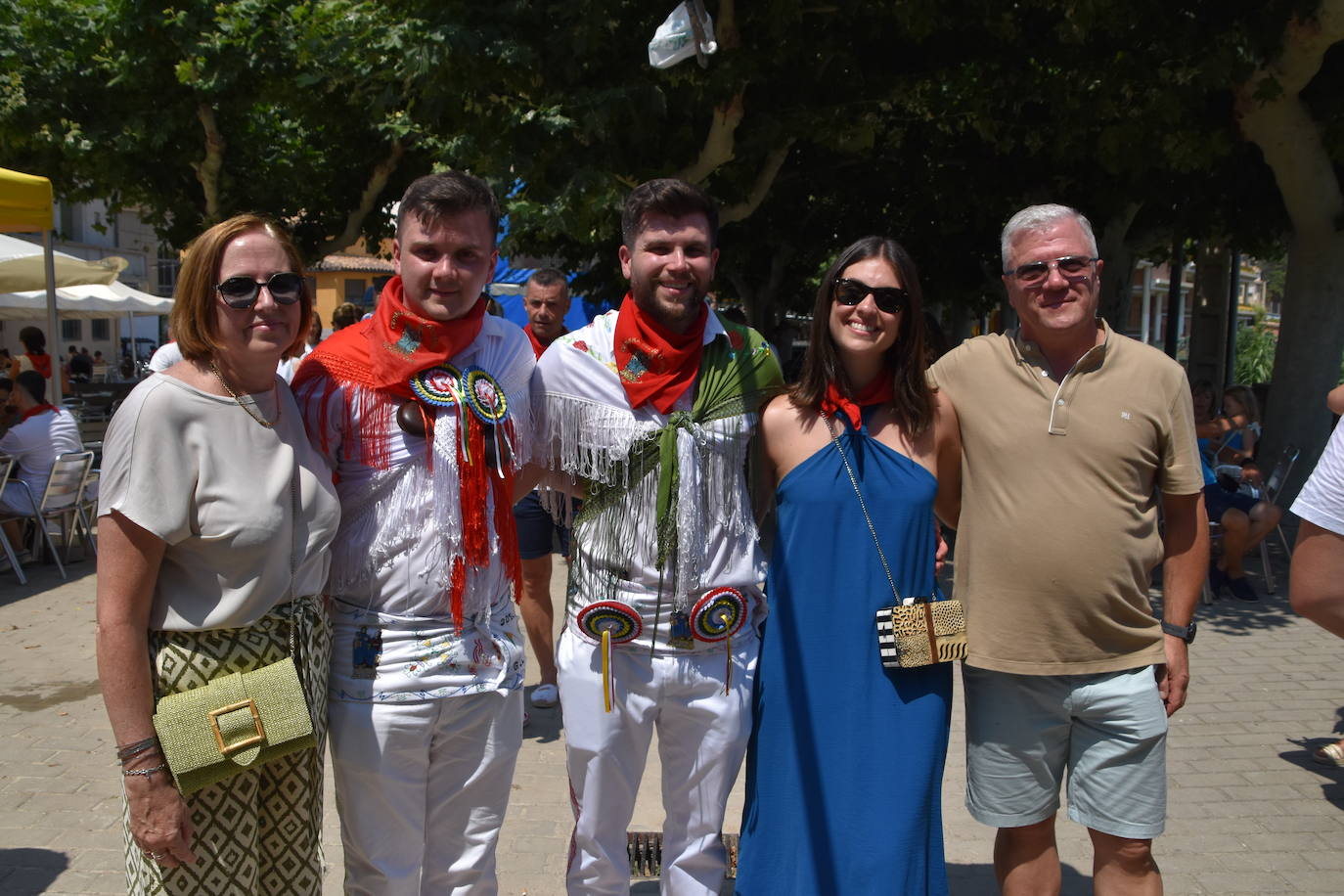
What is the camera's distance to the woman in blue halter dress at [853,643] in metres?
2.58

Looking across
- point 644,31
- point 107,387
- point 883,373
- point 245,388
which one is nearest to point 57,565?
point 644,31

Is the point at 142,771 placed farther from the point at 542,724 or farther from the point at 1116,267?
the point at 1116,267

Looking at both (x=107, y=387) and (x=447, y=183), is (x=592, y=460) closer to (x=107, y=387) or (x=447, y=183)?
(x=447, y=183)

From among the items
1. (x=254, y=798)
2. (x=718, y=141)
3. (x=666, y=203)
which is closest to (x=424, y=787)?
(x=254, y=798)

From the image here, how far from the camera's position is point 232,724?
211 centimetres

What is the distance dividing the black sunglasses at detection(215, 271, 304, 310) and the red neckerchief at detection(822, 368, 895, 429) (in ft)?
4.23

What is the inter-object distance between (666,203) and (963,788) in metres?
2.79

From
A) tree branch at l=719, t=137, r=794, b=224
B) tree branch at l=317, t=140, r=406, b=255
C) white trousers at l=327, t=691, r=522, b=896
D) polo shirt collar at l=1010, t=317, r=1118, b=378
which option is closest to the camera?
white trousers at l=327, t=691, r=522, b=896

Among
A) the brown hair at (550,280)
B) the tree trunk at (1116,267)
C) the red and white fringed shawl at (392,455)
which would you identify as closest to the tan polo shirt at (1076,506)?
the red and white fringed shawl at (392,455)

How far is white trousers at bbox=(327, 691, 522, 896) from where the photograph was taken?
7.73ft

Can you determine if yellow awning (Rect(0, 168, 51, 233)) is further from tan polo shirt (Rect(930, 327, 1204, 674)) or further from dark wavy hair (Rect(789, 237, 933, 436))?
tan polo shirt (Rect(930, 327, 1204, 674))

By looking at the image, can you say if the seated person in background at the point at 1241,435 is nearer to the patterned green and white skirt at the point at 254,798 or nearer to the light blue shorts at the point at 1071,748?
the light blue shorts at the point at 1071,748

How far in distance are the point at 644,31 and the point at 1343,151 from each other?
17.2ft

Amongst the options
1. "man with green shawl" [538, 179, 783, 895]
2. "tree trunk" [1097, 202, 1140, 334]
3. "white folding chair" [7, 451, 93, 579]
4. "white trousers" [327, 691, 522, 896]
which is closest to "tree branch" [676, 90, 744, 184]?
"tree trunk" [1097, 202, 1140, 334]
